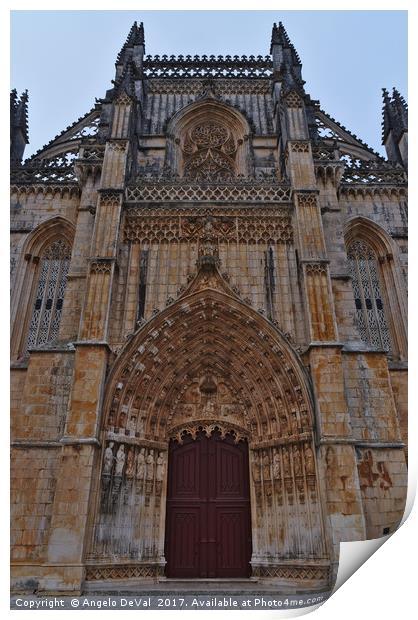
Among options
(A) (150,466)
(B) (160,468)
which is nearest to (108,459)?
Answer: (A) (150,466)

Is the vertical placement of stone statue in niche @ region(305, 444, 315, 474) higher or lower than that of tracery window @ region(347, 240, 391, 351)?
lower

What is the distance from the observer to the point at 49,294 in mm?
13977

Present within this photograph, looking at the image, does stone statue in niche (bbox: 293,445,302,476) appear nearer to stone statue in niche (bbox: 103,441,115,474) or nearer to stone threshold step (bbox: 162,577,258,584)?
stone threshold step (bbox: 162,577,258,584)

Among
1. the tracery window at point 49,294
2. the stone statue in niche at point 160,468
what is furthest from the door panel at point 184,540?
the tracery window at point 49,294

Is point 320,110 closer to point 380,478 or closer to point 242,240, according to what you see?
point 242,240

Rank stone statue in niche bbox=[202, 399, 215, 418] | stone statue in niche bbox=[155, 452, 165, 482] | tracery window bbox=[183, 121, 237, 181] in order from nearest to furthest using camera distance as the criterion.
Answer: stone statue in niche bbox=[155, 452, 165, 482]
stone statue in niche bbox=[202, 399, 215, 418]
tracery window bbox=[183, 121, 237, 181]

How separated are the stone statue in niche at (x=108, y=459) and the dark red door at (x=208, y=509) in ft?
5.93

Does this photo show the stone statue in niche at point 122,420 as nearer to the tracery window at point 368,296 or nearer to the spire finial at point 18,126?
the tracery window at point 368,296

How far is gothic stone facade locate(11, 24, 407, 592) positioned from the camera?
950 centimetres

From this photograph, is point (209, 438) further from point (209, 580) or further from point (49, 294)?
point (49, 294)

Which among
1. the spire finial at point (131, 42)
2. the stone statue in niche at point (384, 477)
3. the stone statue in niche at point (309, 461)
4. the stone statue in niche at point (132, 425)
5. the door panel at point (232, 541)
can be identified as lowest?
the door panel at point (232, 541)

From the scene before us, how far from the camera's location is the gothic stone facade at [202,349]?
9500 millimetres

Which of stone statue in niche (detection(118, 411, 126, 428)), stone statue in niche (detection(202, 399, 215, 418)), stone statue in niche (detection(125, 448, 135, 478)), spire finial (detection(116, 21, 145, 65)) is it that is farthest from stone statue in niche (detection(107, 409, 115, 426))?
spire finial (detection(116, 21, 145, 65))

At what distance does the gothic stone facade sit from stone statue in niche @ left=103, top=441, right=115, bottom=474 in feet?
0.16
